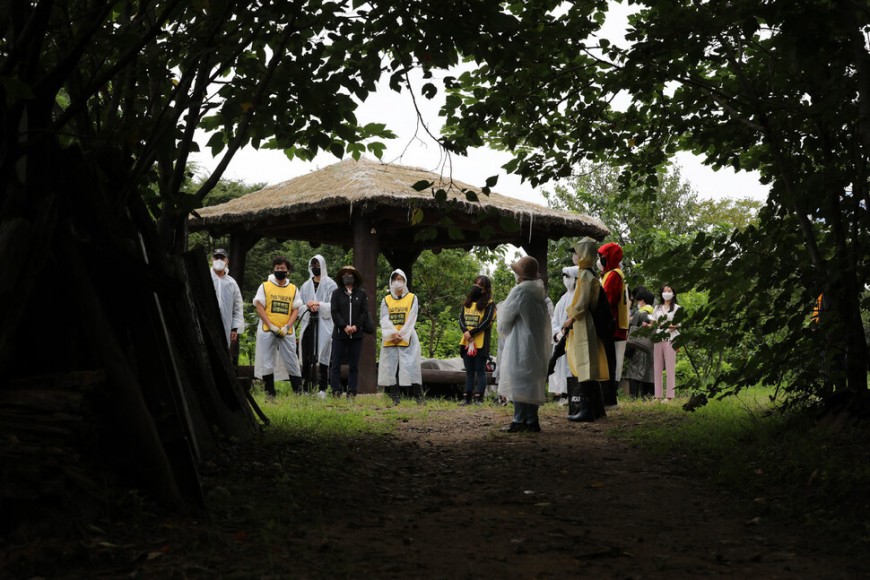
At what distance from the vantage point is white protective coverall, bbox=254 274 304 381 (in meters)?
14.5

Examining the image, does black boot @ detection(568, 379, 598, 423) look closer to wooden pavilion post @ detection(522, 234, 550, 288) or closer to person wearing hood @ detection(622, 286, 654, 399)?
person wearing hood @ detection(622, 286, 654, 399)

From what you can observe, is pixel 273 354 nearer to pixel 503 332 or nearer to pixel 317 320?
pixel 317 320

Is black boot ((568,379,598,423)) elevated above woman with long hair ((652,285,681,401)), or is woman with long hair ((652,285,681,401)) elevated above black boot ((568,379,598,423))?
woman with long hair ((652,285,681,401))

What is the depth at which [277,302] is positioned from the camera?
48.0 feet

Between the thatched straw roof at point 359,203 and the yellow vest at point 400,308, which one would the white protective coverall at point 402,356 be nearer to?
the yellow vest at point 400,308

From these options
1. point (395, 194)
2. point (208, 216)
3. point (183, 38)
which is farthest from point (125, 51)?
point (208, 216)

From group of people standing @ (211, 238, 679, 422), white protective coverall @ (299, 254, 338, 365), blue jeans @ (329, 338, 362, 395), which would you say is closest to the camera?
group of people standing @ (211, 238, 679, 422)

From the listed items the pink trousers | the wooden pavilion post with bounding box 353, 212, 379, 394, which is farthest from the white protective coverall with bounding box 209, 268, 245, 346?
the pink trousers

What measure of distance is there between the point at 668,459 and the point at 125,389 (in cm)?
455

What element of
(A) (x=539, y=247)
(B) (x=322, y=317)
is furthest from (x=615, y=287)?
(A) (x=539, y=247)

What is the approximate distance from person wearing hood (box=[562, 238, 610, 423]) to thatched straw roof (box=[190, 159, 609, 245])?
432cm

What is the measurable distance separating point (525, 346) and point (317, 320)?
6.75 meters

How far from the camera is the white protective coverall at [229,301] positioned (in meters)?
14.2

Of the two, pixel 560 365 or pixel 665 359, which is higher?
pixel 665 359
